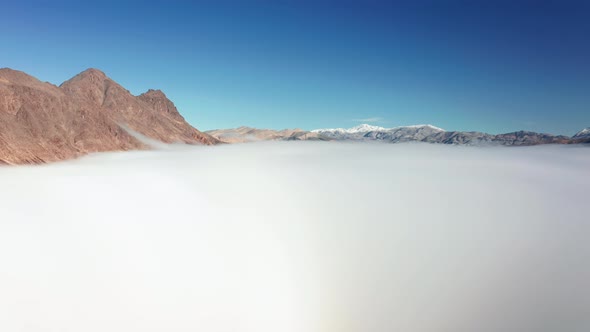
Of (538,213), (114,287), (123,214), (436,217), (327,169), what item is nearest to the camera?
(114,287)

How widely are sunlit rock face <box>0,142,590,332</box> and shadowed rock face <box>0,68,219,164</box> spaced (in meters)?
49.7

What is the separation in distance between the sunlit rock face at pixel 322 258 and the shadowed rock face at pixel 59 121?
163 ft

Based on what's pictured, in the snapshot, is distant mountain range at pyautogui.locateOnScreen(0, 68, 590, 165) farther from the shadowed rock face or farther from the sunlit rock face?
the sunlit rock face

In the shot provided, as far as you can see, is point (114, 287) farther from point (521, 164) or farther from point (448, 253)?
point (521, 164)

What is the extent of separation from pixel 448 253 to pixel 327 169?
24.5 m

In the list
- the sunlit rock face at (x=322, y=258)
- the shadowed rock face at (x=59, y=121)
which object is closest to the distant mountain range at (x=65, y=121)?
the shadowed rock face at (x=59, y=121)

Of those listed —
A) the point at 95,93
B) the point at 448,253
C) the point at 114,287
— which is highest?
the point at 95,93

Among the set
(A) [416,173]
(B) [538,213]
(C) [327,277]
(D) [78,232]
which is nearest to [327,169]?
(A) [416,173]

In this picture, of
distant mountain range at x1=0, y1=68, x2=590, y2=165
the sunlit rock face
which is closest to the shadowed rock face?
distant mountain range at x1=0, y1=68, x2=590, y2=165

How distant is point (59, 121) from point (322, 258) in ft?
334

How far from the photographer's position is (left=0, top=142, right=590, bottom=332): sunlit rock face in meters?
22.7

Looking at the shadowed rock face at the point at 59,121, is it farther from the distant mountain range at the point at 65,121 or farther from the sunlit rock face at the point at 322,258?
the sunlit rock face at the point at 322,258

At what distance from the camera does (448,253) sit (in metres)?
26.6

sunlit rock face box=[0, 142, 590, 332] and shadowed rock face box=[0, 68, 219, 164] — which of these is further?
shadowed rock face box=[0, 68, 219, 164]
